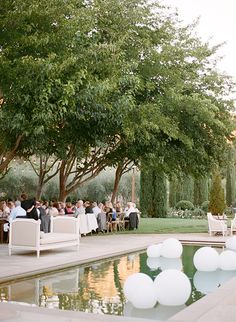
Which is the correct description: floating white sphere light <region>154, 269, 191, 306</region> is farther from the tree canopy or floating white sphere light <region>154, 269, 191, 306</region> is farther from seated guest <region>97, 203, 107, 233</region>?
seated guest <region>97, 203, 107, 233</region>

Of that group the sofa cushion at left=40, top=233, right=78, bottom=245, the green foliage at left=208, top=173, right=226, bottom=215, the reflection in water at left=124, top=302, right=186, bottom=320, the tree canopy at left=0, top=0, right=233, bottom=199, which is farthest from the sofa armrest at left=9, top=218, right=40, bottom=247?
the green foliage at left=208, top=173, right=226, bottom=215

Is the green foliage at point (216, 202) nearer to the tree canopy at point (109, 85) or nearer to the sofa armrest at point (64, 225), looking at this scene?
the tree canopy at point (109, 85)

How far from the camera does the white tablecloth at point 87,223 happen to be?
66.4 ft

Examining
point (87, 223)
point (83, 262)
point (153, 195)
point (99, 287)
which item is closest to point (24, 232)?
point (83, 262)

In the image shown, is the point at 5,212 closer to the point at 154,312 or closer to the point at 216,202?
the point at 154,312

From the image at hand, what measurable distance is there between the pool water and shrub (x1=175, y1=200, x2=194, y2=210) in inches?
1215

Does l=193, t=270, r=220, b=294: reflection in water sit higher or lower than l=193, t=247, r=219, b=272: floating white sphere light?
lower

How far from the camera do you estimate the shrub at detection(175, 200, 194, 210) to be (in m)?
44.2

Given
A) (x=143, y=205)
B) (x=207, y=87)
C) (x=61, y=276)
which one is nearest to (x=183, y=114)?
(x=207, y=87)

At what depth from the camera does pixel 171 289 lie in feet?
27.1

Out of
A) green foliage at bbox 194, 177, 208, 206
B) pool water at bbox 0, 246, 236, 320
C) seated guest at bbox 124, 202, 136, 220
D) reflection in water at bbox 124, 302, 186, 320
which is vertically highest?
green foliage at bbox 194, 177, 208, 206

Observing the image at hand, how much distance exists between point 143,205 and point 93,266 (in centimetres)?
2703

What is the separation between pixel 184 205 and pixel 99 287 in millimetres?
35225

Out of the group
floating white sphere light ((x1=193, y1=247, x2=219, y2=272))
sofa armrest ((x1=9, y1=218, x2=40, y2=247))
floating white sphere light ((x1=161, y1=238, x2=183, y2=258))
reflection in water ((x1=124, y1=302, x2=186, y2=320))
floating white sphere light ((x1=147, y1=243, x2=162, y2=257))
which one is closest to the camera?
reflection in water ((x1=124, y1=302, x2=186, y2=320))
